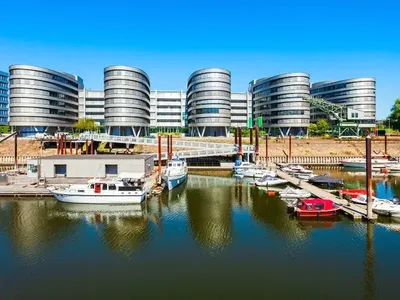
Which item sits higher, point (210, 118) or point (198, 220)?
point (210, 118)

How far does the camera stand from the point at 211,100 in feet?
464

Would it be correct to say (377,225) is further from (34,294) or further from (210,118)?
(210,118)

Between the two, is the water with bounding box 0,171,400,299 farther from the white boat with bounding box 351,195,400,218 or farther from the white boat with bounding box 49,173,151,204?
the white boat with bounding box 351,195,400,218

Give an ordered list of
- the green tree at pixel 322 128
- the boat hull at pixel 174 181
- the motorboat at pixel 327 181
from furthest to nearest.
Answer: the green tree at pixel 322 128 < the motorboat at pixel 327 181 < the boat hull at pixel 174 181

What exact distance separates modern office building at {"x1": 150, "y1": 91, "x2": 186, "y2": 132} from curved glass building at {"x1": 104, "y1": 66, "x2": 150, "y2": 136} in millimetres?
39894

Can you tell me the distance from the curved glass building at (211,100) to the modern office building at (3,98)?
370 feet

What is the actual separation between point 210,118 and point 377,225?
11314 cm

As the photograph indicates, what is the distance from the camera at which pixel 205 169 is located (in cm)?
7438

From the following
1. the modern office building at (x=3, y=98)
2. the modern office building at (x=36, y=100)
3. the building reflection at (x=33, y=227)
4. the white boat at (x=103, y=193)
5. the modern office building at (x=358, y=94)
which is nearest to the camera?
the building reflection at (x=33, y=227)

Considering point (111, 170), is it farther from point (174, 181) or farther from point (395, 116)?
point (395, 116)

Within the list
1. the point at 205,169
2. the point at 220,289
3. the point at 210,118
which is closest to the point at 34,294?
the point at 220,289

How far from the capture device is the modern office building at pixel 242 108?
180m

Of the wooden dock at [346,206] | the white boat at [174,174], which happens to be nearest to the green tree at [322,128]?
the white boat at [174,174]

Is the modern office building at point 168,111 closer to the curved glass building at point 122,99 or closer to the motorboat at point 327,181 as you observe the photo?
the curved glass building at point 122,99
